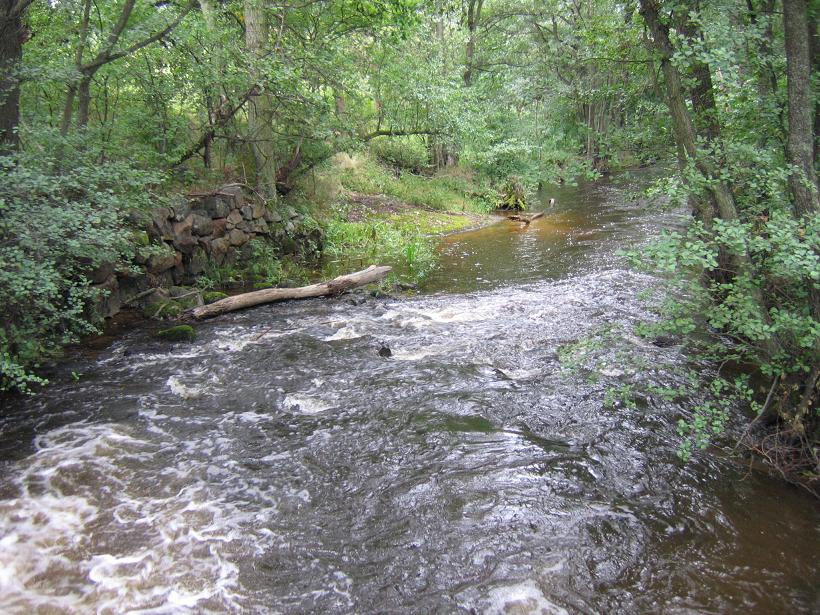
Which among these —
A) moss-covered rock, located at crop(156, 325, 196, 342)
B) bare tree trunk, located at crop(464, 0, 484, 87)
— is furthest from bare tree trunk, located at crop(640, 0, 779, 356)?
bare tree trunk, located at crop(464, 0, 484, 87)

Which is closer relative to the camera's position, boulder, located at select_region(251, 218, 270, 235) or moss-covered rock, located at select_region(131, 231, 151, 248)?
moss-covered rock, located at select_region(131, 231, 151, 248)

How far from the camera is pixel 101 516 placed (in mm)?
4219

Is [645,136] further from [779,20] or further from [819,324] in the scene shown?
[819,324]

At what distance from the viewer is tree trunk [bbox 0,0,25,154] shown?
23.0 feet

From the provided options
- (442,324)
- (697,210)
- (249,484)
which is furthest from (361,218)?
(249,484)

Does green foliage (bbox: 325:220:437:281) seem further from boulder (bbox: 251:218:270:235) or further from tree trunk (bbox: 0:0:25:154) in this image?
tree trunk (bbox: 0:0:25:154)

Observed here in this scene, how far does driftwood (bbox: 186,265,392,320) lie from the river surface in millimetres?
1684

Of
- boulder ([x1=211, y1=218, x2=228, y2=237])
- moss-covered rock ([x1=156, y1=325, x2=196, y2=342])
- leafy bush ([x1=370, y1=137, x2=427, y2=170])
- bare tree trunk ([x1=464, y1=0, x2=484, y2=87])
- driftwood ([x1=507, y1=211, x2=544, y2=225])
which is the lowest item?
moss-covered rock ([x1=156, y1=325, x2=196, y2=342])

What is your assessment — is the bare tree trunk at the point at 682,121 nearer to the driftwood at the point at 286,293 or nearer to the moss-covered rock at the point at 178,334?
the moss-covered rock at the point at 178,334

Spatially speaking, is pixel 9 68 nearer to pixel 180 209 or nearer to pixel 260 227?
pixel 180 209

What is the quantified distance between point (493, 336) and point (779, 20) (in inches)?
201

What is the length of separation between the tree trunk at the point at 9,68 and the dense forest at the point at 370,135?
3cm

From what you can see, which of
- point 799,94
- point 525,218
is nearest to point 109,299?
point 799,94

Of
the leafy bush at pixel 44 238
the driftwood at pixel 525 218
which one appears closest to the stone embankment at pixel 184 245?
the leafy bush at pixel 44 238
